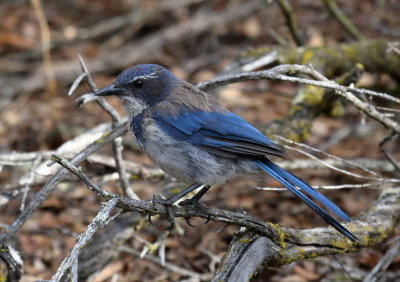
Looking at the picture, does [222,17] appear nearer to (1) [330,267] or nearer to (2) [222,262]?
(1) [330,267]

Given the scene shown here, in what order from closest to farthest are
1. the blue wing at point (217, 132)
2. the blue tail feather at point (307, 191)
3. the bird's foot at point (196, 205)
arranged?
the blue tail feather at point (307, 191) → the bird's foot at point (196, 205) → the blue wing at point (217, 132)

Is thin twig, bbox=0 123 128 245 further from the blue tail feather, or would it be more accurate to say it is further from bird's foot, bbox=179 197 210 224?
the blue tail feather

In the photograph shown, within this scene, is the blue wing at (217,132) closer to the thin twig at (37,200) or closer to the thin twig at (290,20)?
the thin twig at (37,200)

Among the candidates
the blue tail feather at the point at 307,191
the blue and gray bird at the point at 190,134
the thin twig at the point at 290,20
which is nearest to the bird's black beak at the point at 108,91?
the blue and gray bird at the point at 190,134

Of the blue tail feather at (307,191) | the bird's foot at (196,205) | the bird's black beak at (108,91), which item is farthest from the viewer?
the bird's black beak at (108,91)

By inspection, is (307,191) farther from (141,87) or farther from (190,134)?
(141,87)

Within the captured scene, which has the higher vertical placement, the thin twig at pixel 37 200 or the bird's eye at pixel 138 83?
the bird's eye at pixel 138 83

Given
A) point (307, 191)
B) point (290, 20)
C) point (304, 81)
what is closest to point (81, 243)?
point (307, 191)

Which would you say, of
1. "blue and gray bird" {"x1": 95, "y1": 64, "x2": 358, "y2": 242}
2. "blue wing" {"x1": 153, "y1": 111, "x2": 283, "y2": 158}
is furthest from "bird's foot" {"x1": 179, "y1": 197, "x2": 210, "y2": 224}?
"blue wing" {"x1": 153, "y1": 111, "x2": 283, "y2": 158}

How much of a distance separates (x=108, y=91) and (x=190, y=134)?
678 mm

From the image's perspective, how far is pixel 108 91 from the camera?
442cm

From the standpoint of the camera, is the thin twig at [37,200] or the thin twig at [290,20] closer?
the thin twig at [37,200]

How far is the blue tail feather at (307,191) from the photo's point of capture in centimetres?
364

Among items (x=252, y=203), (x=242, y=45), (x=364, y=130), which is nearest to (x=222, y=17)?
(x=242, y=45)
